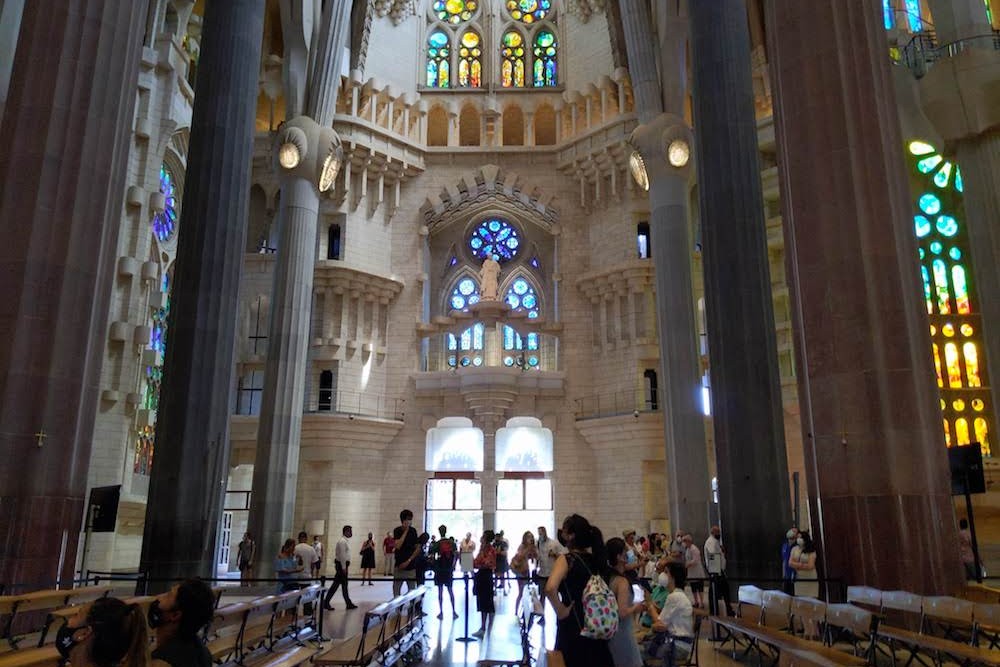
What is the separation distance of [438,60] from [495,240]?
7545 mm

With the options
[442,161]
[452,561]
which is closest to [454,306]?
[442,161]

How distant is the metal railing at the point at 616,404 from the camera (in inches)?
1000

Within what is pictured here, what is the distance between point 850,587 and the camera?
7.32 meters

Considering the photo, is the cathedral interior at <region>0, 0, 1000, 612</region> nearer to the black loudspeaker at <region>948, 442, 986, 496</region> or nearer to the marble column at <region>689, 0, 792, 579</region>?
the marble column at <region>689, 0, 792, 579</region>

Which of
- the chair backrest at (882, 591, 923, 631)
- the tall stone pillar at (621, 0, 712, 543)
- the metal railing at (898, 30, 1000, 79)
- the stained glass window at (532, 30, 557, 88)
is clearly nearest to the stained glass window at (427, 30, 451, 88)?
the stained glass window at (532, 30, 557, 88)

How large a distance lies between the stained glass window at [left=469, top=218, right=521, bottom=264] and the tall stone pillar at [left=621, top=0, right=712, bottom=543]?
1024 cm

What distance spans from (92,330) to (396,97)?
21935mm

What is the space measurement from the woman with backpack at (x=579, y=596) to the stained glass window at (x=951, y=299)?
21472mm

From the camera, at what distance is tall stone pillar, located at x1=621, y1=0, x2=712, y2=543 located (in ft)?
61.3

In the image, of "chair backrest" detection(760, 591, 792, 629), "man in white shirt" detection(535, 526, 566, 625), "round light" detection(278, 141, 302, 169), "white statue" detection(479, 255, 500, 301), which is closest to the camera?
"chair backrest" detection(760, 591, 792, 629)

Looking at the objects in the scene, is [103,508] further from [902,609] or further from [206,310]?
[902,609]

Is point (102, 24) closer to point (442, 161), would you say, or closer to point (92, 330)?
point (92, 330)

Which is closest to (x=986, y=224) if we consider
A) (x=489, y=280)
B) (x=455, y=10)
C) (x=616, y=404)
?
(x=616, y=404)

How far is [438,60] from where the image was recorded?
101ft
